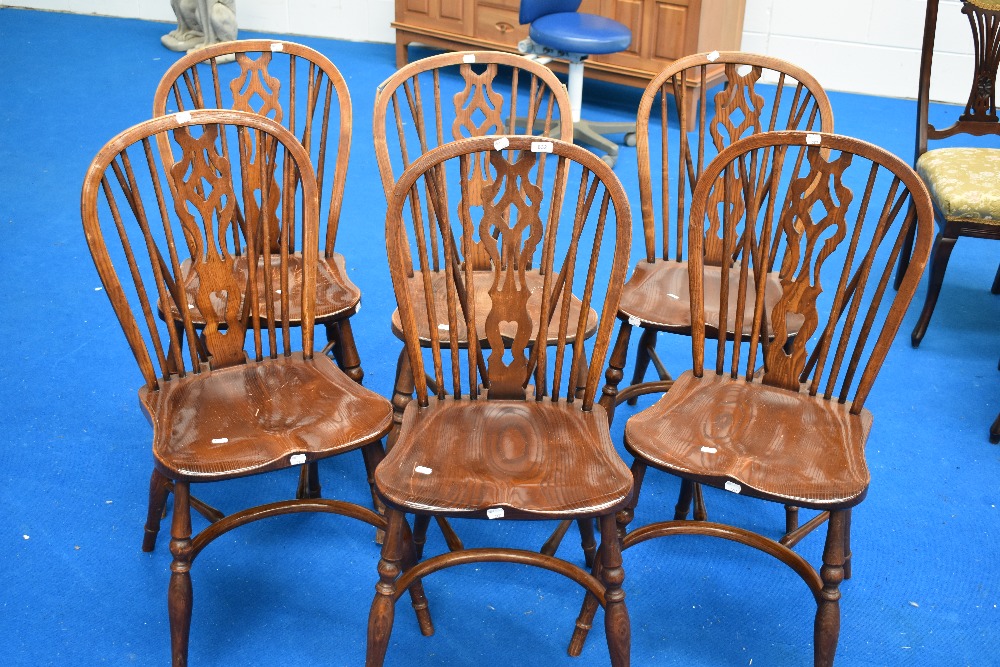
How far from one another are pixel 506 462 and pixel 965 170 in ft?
6.18

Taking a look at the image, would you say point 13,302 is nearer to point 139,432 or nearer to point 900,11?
point 139,432

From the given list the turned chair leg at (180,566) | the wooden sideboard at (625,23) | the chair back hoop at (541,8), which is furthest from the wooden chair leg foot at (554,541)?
the wooden sideboard at (625,23)

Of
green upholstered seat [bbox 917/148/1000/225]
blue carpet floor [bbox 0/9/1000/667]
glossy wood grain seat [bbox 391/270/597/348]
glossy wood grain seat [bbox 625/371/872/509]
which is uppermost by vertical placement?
green upholstered seat [bbox 917/148/1000/225]

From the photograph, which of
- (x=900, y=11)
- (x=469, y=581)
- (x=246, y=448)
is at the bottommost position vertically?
(x=469, y=581)

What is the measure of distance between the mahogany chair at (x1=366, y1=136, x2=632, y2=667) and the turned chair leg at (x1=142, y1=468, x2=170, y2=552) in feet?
1.87

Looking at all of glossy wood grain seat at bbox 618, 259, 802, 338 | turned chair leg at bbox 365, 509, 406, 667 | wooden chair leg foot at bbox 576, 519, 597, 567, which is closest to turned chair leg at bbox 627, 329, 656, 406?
glossy wood grain seat at bbox 618, 259, 802, 338

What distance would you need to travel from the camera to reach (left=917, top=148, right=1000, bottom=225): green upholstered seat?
8.80 ft

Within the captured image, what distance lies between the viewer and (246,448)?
167 centimetres

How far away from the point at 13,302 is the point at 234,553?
1.42m

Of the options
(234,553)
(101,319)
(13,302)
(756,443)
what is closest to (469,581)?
(234,553)

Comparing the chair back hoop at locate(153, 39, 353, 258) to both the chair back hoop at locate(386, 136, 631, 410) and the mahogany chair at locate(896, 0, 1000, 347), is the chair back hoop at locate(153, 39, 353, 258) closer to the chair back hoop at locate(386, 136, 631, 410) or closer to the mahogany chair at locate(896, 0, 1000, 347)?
the chair back hoop at locate(386, 136, 631, 410)

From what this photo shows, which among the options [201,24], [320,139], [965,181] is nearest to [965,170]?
[965,181]

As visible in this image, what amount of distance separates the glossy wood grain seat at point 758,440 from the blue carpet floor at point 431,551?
1.38 ft

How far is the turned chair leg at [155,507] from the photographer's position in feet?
6.51
